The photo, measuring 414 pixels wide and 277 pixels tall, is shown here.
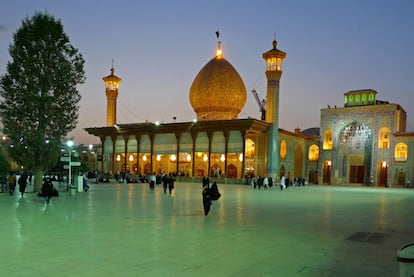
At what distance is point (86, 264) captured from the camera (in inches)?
232

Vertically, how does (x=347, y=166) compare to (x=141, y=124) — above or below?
below

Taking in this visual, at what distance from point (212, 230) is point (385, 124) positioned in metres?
39.8

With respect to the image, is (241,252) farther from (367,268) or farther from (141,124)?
(141,124)

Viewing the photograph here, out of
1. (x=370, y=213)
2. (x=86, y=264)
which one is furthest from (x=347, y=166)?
(x=86, y=264)

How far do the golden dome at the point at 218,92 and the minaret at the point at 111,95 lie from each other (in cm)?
1313

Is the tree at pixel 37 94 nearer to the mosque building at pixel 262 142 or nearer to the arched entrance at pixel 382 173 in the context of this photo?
the mosque building at pixel 262 142

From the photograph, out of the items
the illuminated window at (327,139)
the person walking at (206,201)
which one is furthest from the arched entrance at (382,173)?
the person walking at (206,201)

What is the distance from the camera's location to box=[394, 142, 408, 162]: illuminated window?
4222 cm

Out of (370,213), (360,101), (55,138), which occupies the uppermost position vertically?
(360,101)

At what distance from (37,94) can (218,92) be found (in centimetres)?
2929

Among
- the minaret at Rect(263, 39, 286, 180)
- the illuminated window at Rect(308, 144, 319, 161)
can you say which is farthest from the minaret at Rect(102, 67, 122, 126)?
the illuminated window at Rect(308, 144, 319, 161)

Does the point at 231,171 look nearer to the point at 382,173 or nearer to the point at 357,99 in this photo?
the point at 382,173

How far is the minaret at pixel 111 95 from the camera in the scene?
5509 cm

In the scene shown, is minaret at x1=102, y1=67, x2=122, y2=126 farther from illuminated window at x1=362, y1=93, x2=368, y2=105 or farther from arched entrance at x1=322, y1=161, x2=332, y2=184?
illuminated window at x1=362, y1=93, x2=368, y2=105
